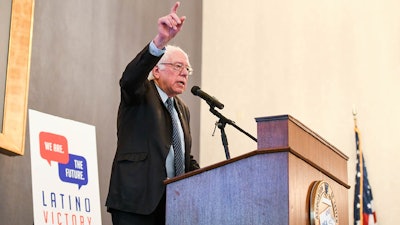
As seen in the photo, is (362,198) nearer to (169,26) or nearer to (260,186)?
(169,26)

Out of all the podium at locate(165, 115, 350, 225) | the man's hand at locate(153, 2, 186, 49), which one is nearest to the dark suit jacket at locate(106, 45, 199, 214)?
the man's hand at locate(153, 2, 186, 49)

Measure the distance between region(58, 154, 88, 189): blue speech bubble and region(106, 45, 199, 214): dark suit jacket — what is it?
531mm

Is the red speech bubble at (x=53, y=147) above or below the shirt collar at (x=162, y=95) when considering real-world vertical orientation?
below

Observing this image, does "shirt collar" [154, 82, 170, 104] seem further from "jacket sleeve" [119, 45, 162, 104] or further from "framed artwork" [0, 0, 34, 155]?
"framed artwork" [0, 0, 34, 155]

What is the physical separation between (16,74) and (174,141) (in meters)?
1.17

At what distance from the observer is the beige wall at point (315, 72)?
241 inches

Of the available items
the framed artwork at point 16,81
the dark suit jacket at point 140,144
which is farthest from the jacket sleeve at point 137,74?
the framed artwork at point 16,81

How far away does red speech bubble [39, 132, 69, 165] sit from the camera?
3354 millimetres

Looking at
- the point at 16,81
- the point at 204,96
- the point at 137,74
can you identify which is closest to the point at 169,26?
the point at 137,74

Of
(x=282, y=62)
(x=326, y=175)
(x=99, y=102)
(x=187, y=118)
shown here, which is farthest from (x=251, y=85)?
(x=326, y=175)

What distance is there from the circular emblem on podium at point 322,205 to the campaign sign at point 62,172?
146cm

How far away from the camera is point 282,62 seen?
6.63 meters

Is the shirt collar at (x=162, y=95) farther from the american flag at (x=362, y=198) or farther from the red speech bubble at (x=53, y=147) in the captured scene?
the american flag at (x=362, y=198)

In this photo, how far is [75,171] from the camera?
3.55m
